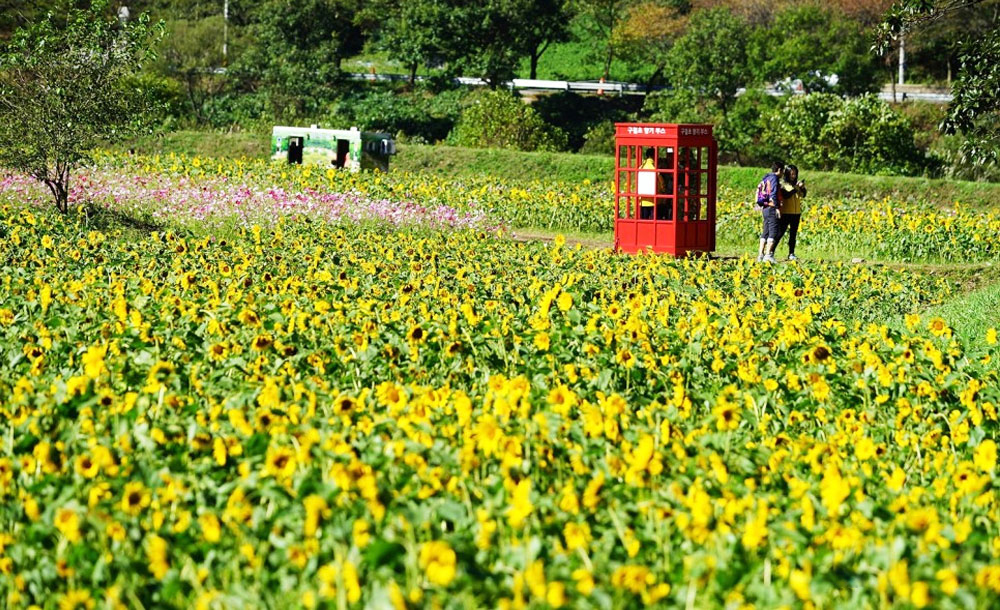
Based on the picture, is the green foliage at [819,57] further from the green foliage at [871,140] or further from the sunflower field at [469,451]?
the sunflower field at [469,451]

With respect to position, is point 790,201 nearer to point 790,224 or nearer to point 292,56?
point 790,224

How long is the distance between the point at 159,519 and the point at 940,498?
3.41 m

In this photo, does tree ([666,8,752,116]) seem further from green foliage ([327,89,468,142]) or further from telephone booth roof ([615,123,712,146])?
telephone booth roof ([615,123,712,146])

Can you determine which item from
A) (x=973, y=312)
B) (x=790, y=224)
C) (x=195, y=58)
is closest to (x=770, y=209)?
(x=790, y=224)

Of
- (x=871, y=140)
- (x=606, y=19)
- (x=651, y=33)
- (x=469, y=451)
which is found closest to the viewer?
(x=469, y=451)

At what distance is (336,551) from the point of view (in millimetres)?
5027

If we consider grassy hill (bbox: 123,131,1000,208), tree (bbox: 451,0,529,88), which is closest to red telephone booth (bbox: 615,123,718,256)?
grassy hill (bbox: 123,131,1000,208)

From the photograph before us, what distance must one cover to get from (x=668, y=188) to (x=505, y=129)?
2082cm

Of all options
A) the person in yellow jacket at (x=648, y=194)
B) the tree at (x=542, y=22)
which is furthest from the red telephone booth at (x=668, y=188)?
the tree at (x=542, y=22)

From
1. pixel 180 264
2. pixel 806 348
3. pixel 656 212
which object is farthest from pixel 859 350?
pixel 656 212

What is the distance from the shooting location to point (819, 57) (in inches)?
1836

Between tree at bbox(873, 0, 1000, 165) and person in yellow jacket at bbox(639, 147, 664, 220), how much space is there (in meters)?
3.52

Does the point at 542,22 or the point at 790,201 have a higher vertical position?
the point at 542,22

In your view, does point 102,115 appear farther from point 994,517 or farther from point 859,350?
point 994,517
